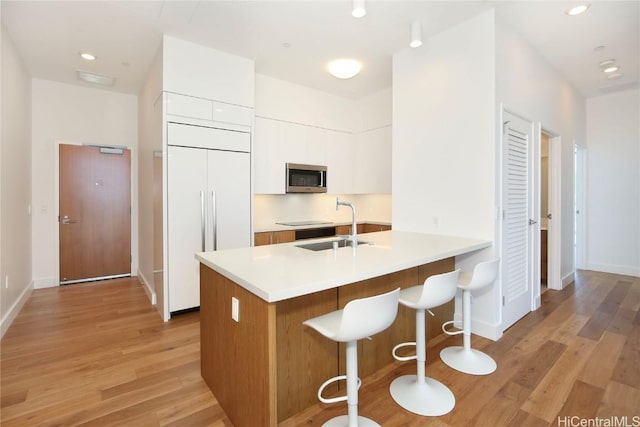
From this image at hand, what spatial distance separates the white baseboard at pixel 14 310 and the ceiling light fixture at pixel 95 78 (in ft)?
9.18

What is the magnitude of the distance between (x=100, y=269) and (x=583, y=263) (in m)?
7.80

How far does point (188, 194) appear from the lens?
329 cm

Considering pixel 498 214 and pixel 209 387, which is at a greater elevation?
pixel 498 214

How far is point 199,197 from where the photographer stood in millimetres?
3355

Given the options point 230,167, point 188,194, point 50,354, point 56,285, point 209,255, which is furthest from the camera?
point 56,285

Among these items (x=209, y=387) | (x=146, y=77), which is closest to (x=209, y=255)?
(x=209, y=387)

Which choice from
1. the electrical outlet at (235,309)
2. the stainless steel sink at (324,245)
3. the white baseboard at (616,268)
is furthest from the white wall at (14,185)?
the white baseboard at (616,268)

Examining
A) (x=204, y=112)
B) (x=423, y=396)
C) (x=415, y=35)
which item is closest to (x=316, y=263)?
(x=423, y=396)

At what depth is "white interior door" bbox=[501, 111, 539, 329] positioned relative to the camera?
2.89 m

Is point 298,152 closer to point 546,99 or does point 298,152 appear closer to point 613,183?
point 546,99

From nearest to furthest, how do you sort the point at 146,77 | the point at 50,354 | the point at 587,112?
1. the point at 50,354
2. the point at 146,77
3. the point at 587,112

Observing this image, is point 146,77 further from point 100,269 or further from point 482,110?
point 482,110

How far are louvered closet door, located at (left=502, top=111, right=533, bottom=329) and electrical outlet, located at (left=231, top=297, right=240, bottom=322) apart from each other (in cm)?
241

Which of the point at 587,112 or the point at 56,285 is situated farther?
the point at 587,112
